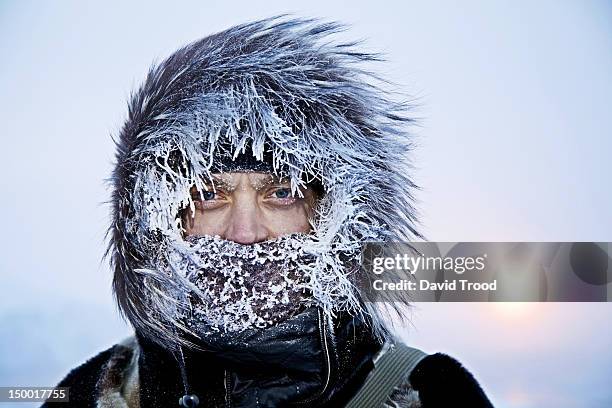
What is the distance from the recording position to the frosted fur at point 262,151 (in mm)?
1006

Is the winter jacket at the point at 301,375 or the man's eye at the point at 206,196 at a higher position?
the man's eye at the point at 206,196

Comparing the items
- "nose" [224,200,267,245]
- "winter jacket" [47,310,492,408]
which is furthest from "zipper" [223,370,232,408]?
"nose" [224,200,267,245]

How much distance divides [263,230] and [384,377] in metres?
0.30

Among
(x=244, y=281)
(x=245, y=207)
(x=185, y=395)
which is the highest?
(x=245, y=207)

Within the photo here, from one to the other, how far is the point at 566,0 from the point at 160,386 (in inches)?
40.5

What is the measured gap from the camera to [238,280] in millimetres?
1017

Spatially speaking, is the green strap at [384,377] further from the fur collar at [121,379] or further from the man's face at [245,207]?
the man's face at [245,207]

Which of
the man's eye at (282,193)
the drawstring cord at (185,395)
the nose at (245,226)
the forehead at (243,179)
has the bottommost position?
the drawstring cord at (185,395)

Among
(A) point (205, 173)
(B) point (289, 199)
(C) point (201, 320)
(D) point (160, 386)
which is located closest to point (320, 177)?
(B) point (289, 199)

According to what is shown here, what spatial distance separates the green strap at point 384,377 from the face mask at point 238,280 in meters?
0.16

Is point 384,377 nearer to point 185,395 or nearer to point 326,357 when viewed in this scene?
point 326,357

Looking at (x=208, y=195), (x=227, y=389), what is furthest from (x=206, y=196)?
(x=227, y=389)

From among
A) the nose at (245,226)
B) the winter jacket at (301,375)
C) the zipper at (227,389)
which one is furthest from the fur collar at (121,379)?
the nose at (245,226)

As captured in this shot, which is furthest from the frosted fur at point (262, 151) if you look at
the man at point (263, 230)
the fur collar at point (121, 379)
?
the fur collar at point (121, 379)
